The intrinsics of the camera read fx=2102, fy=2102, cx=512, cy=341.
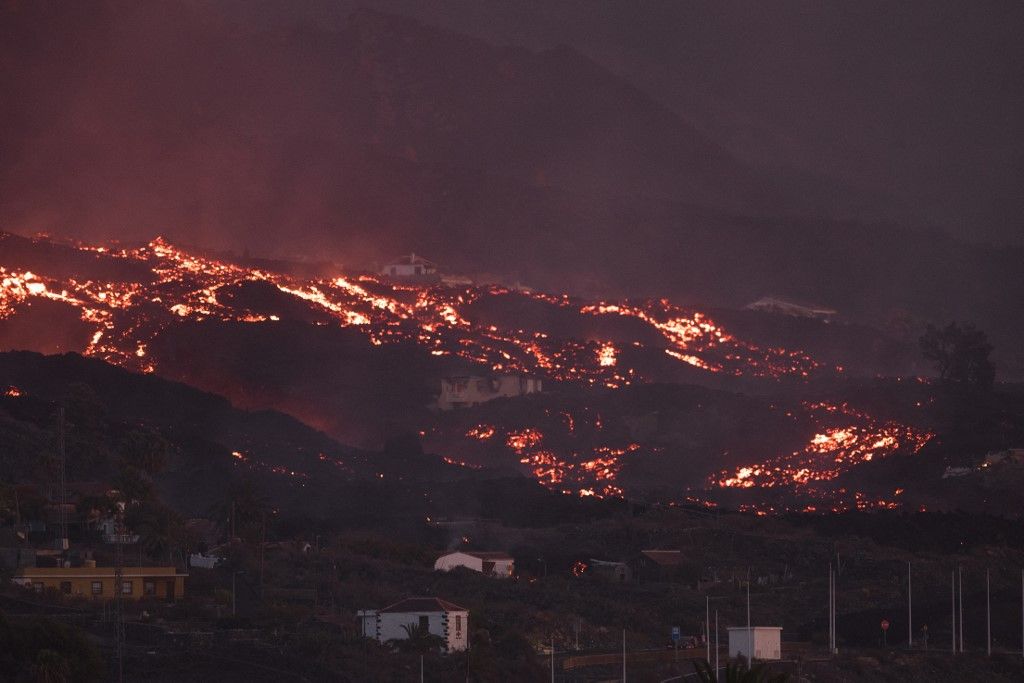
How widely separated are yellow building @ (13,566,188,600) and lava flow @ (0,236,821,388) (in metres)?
76.0

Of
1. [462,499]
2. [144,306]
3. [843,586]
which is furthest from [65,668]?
[144,306]

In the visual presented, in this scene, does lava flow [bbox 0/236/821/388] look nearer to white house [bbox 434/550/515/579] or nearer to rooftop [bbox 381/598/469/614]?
white house [bbox 434/550/515/579]

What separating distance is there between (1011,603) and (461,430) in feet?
213

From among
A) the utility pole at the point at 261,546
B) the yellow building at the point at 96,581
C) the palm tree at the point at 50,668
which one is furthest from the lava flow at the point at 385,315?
the palm tree at the point at 50,668

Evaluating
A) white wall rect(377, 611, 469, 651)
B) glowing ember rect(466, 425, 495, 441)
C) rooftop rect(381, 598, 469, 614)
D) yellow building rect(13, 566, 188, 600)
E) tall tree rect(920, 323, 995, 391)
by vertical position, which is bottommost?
white wall rect(377, 611, 469, 651)

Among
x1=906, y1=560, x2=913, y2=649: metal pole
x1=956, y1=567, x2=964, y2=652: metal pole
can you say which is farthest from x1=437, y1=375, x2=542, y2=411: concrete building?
x1=906, y1=560, x2=913, y2=649: metal pole

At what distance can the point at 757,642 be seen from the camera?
8188 cm

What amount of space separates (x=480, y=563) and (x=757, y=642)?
2422 centimetres

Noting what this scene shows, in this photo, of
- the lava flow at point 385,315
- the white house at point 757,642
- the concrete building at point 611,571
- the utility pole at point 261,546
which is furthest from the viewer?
the lava flow at point 385,315

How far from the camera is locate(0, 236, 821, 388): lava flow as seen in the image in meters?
166

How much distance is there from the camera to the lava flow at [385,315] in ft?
544

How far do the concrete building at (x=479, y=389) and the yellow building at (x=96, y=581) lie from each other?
7792 centimetres

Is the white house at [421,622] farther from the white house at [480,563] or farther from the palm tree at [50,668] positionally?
the palm tree at [50,668]

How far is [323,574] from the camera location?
95625 millimetres
